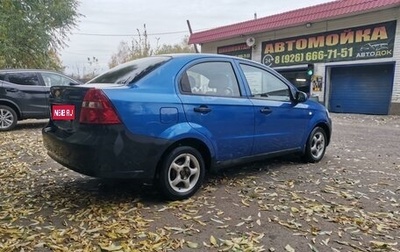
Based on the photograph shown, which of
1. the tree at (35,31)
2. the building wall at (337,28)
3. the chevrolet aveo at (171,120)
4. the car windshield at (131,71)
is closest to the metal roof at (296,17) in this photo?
the building wall at (337,28)

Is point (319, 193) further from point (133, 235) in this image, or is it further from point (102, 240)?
point (102, 240)

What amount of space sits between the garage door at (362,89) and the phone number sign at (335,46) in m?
0.62

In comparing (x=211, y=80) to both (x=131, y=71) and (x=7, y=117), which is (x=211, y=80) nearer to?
(x=131, y=71)

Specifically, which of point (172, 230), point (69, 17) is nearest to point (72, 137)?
point (172, 230)

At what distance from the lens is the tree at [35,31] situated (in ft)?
49.1

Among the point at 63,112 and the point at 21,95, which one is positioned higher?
the point at 21,95

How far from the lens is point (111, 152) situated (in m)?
3.32

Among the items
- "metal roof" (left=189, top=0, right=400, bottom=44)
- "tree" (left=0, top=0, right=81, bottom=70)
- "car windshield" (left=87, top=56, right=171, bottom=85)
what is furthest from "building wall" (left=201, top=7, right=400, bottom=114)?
"car windshield" (left=87, top=56, right=171, bottom=85)

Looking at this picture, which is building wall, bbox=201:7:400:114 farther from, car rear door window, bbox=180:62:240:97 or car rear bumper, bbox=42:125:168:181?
car rear bumper, bbox=42:125:168:181

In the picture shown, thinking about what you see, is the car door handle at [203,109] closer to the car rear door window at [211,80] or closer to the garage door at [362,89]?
the car rear door window at [211,80]

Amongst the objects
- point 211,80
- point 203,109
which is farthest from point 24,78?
point 203,109

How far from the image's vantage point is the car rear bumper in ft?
10.8

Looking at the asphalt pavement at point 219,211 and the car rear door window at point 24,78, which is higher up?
the car rear door window at point 24,78

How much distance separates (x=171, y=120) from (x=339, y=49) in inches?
535
